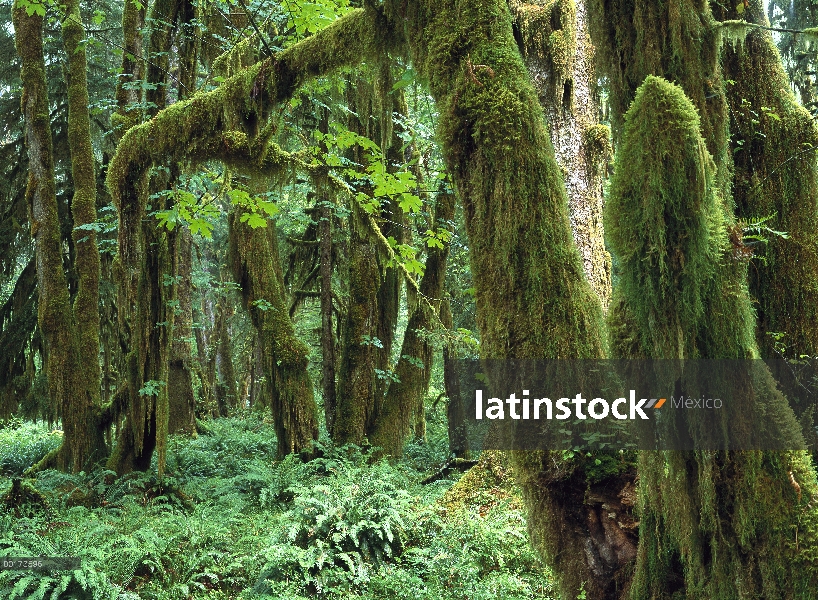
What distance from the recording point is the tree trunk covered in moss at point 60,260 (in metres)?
8.86

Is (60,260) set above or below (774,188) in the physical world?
above

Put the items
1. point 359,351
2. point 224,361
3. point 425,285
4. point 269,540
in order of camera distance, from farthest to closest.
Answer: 1. point 224,361
2. point 425,285
3. point 359,351
4. point 269,540

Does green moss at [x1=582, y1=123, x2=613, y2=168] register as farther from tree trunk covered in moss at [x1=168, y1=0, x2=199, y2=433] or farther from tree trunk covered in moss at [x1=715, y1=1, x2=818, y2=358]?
tree trunk covered in moss at [x1=168, y1=0, x2=199, y2=433]

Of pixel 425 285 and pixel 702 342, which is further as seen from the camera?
pixel 425 285

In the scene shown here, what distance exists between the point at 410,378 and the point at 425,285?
4.73ft

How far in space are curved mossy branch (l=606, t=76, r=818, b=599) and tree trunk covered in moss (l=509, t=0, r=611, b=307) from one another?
1.95m

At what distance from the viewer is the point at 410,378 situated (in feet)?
31.0

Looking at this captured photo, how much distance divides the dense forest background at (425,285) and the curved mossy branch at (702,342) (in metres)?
0.01

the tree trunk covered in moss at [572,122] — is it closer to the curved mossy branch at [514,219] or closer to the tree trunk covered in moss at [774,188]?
the tree trunk covered in moss at [774,188]

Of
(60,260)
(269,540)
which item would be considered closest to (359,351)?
(269,540)

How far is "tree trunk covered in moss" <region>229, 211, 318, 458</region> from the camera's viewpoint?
898cm

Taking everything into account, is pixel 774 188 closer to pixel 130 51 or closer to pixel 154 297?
pixel 154 297

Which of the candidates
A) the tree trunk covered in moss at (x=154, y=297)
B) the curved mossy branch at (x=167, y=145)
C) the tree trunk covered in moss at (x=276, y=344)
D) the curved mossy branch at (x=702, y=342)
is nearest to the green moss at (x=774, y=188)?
the curved mossy branch at (x=702, y=342)

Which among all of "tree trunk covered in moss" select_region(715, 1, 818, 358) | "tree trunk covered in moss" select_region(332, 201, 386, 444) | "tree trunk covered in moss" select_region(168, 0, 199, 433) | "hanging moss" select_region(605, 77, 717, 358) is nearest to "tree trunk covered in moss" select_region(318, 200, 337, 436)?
"tree trunk covered in moss" select_region(332, 201, 386, 444)
